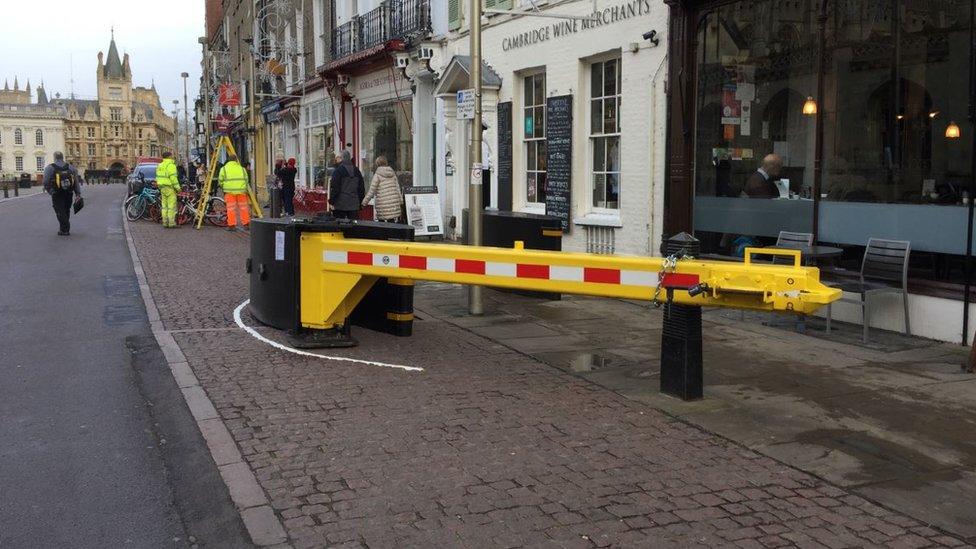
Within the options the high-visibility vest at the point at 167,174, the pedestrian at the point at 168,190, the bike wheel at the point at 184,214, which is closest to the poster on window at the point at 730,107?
the high-visibility vest at the point at 167,174

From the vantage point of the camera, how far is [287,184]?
26.1 m

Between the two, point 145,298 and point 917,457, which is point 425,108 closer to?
point 145,298

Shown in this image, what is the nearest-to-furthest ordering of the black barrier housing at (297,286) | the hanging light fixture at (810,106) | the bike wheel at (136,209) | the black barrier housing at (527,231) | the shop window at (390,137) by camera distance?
the black barrier housing at (297,286)
the hanging light fixture at (810,106)
the black barrier housing at (527,231)
the shop window at (390,137)
the bike wheel at (136,209)

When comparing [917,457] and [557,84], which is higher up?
[557,84]

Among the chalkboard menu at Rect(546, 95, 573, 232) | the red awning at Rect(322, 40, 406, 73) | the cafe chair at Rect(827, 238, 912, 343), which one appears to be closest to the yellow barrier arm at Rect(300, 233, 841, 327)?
the cafe chair at Rect(827, 238, 912, 343)

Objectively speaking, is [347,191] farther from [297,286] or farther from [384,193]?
[297,286]

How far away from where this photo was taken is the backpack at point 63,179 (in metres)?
20.0

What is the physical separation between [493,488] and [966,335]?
18.7 ft

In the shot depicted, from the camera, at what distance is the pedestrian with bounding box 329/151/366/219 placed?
16312 mm

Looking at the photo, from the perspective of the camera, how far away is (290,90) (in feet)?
108

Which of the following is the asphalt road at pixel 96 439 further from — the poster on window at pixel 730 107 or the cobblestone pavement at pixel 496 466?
the poster on window at pixel 730 107

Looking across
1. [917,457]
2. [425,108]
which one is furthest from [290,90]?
[917,457]

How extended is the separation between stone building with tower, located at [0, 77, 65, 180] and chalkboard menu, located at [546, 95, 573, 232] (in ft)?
533

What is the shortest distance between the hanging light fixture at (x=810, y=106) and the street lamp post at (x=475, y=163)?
3.80m
